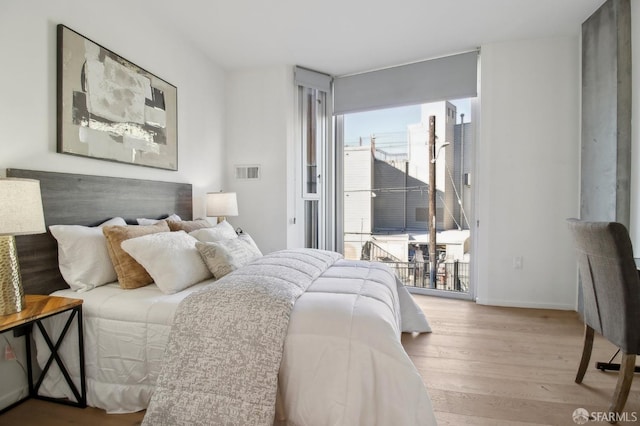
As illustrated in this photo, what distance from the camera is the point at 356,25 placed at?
2949mm

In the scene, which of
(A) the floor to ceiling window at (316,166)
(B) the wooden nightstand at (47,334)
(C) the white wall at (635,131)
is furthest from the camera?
(A) the floor to ceiling window at (316,166)

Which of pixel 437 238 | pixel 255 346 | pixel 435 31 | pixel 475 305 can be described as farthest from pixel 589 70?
pixel 255 346

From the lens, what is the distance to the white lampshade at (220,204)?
3.23 m

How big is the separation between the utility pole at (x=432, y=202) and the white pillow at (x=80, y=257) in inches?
129

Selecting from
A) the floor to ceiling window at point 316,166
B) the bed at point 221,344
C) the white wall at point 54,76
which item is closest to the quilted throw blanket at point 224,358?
the bed at point 221,344

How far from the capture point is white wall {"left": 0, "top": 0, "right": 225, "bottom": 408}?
1.73 metres

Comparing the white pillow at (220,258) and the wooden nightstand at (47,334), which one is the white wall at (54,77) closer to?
the wooden nightstand at (47,334)

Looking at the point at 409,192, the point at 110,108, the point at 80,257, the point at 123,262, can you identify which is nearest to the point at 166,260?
the point at 123,262

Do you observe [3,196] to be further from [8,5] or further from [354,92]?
[354,92]

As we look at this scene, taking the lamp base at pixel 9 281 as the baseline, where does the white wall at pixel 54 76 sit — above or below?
above

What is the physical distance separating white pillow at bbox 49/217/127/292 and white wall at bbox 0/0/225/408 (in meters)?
0.39

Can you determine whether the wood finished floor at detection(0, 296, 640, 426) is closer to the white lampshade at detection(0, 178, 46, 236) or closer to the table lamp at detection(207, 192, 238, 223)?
the white lampshade at detection(0, 178, 46, 236)

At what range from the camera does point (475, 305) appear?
132 inches

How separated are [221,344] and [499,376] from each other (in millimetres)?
1719
